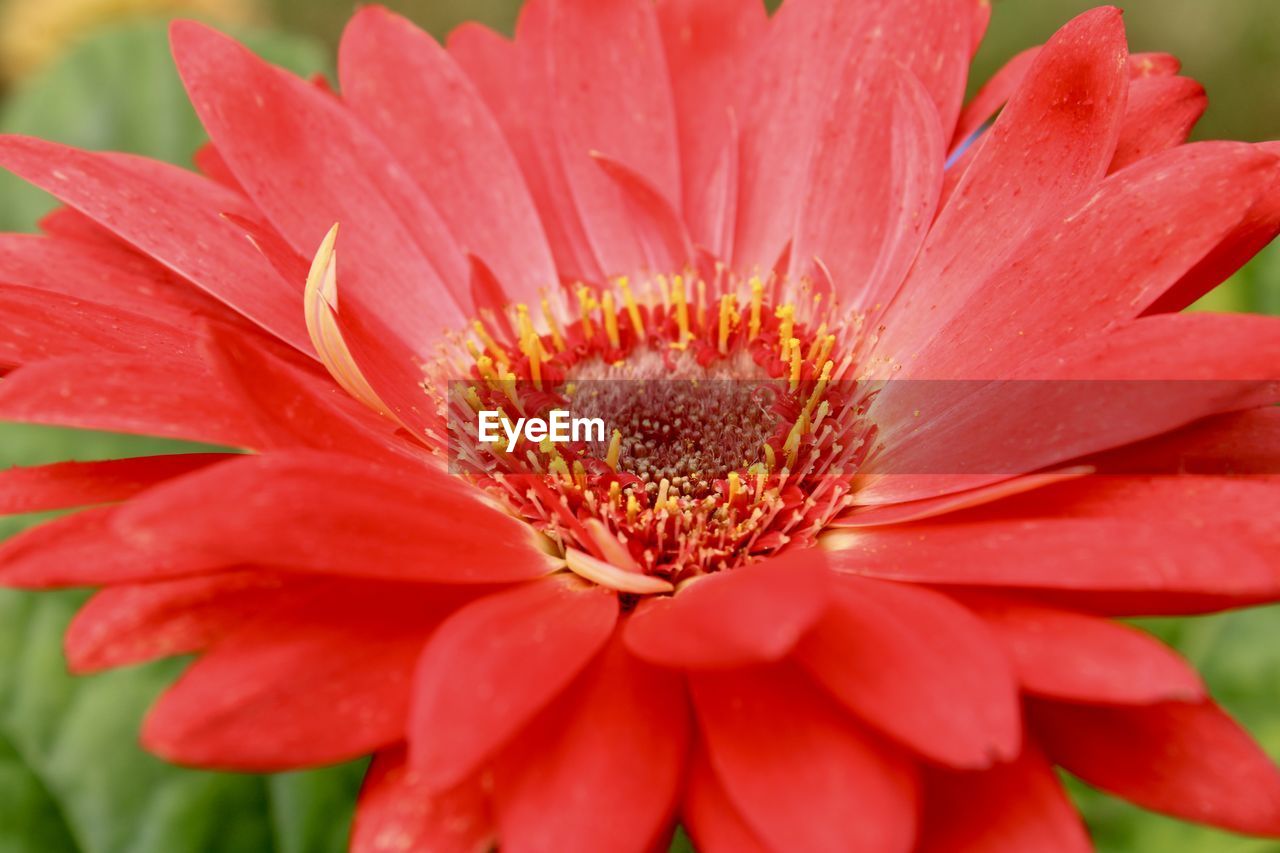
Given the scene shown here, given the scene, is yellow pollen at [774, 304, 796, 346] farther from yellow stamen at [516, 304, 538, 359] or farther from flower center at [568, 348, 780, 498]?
yellow stamen at [516, 304, 538, 359]

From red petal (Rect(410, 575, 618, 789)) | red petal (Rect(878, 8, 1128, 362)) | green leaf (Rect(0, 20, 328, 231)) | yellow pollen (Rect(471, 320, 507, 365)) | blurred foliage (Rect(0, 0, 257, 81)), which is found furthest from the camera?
blurred foliage (Rect(0, 0, 257, 81))

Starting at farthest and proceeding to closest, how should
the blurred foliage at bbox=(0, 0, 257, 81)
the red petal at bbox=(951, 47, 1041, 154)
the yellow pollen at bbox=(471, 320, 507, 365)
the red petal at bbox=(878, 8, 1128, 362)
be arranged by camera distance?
the blurred foliage at bbox=(0, 0, 257, 81) < the yellow pollen at bbox=(471, 320, 507, 365) < the red petal at bbox=(951, 47, 1041, 154) < the red petal at bbox=(878, 8, 1128, 362)

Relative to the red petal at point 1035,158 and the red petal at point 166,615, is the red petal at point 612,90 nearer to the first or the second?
the red petal at point 1035,158

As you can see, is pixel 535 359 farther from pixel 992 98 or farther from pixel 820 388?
pixel 992 98

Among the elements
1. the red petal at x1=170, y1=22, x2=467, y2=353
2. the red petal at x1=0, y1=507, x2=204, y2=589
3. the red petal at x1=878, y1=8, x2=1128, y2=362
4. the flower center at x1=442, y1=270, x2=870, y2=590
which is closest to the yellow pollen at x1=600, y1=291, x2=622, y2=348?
the flower center at x1=442, y1=270, x2=870, y2=590

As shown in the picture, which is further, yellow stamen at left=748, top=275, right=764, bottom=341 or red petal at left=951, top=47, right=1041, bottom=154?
yellow stamen at left=748, top=275, right=764, bottom=341


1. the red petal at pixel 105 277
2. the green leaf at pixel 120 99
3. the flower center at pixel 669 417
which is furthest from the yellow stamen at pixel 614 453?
the green leaf at pixel 120 99

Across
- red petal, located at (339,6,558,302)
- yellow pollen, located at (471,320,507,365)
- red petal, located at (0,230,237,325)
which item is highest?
red petal, located at (339,6,558,302)
